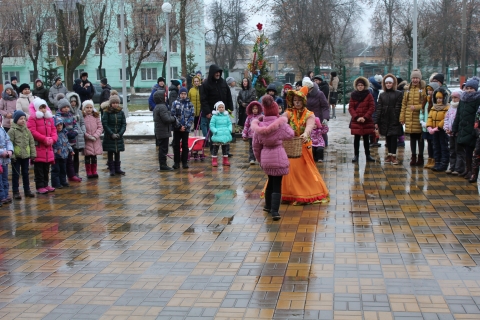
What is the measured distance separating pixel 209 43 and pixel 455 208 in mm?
69639

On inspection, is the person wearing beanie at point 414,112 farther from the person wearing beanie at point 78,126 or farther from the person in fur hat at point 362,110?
the person wearing beanie at point 78,126

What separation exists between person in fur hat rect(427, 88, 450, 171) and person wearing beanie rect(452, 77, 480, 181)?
81 centimetres

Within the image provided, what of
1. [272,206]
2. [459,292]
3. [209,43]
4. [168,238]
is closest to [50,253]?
[168,238]

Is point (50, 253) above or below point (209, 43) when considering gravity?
below

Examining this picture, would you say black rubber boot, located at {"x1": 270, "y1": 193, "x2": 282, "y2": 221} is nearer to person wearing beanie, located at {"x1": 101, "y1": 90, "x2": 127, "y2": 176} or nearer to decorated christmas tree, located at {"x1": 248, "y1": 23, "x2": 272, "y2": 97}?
person wearing beanie, located at {"x1": 101, "y1": 90, "x2": 127, "y2": 176}

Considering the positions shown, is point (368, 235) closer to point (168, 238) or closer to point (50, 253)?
point (168, 238)

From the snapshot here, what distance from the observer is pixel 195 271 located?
6.83 meters

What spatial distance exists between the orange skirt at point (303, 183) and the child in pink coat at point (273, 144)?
78 centimetres

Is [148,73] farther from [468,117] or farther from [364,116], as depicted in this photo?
[468,117]

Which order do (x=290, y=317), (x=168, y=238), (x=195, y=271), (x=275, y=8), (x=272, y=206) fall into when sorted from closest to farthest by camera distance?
(x=290, y=317) < (x=195, y=271) < (x=168, y=238) < (x=272, y=206) < (x=275, y=8)

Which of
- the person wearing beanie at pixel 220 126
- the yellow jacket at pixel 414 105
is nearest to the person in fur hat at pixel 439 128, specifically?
the yellow jacket at pixel 414 105

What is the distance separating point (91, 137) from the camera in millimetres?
12812

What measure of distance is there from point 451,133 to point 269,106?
471cm

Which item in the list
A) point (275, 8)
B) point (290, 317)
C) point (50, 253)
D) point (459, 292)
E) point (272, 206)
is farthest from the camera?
point (275, 8)
